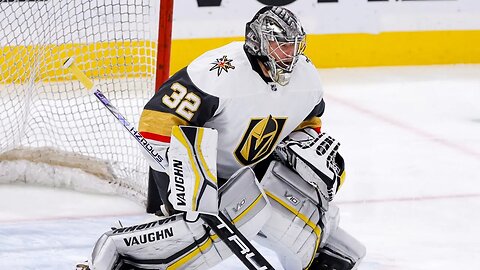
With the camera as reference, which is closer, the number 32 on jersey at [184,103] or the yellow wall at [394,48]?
the number 32 on jersey at [184,103]

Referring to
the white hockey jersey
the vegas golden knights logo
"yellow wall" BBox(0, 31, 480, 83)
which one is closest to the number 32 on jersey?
the white hockey jersey

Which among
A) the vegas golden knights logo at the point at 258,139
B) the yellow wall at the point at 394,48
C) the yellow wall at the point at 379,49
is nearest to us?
the vegas golden knights logo at the point at 258,139

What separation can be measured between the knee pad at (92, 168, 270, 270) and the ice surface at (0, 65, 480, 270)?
40cm

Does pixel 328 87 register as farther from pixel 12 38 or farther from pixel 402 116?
pixel 12 38

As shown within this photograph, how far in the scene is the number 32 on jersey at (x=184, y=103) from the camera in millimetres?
2523

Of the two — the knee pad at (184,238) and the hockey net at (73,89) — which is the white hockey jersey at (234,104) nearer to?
the knee pad at (184,238)

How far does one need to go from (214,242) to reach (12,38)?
1743 millimetres

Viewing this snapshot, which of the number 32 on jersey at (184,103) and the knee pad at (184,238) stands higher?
the number 32 on jersey at (184,103)

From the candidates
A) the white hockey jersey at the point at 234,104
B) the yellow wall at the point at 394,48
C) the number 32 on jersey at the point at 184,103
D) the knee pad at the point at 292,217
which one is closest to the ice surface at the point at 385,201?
the knee pad at the point at 292,217

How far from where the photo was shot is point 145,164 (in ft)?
11.8

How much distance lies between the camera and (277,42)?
2.54 m

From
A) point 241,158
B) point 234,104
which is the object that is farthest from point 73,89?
point 234,104

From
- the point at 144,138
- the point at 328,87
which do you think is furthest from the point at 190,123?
the point at 328,87

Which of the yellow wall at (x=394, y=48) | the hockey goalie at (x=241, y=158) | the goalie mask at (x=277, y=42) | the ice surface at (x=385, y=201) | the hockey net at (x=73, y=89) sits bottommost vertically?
the yellow wall at (x=394, y=48)
